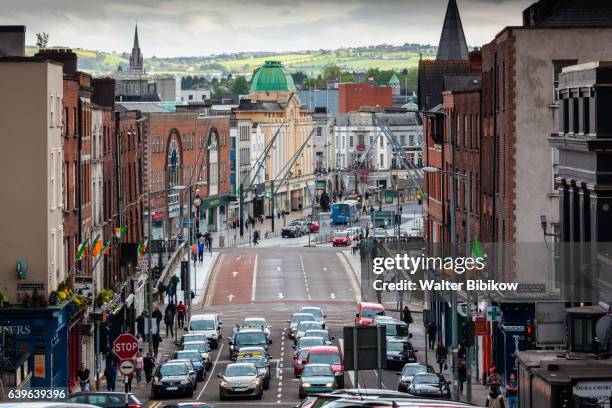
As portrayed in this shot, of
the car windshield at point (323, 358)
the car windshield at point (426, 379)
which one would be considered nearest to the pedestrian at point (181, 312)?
the car windshield at point (323, 358)

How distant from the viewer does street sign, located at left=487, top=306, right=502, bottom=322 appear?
62.4 meters

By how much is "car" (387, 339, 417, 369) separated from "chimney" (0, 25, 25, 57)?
18.7 metres

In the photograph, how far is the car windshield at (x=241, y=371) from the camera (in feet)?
199

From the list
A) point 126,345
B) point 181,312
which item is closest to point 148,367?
point 126,345

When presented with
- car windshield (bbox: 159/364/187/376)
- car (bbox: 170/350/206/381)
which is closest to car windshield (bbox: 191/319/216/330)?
car (bbox: 170/350/206/381)

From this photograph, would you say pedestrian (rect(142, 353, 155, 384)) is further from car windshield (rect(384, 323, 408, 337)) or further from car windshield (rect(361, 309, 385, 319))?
car windshield (rect(361, 309, 385, 319))

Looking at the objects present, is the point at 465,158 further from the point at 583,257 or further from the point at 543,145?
the point at 583,257

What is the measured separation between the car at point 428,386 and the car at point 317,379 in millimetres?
2726

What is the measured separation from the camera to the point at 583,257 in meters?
51.4

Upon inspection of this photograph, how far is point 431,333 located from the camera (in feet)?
255

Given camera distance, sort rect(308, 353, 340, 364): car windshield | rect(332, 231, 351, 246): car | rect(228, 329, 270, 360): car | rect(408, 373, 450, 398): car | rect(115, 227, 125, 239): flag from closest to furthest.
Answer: rect(408, 373, 450, 398): car
rect(308, 353, 340, 364): car windshield
rect(228, 329, 270, 360): car
rect(115, 227, 125, 239): flag
rect(332, 231, 351, 246): car

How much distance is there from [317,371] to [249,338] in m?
13.8

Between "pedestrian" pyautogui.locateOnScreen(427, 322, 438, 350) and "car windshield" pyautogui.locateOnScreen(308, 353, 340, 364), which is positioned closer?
"car windshield" pyautogui.locateOnScreen(308, 353, 340, 364)

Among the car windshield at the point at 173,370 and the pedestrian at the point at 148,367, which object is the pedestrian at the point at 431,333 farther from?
the car windshield at the point at 173,370
